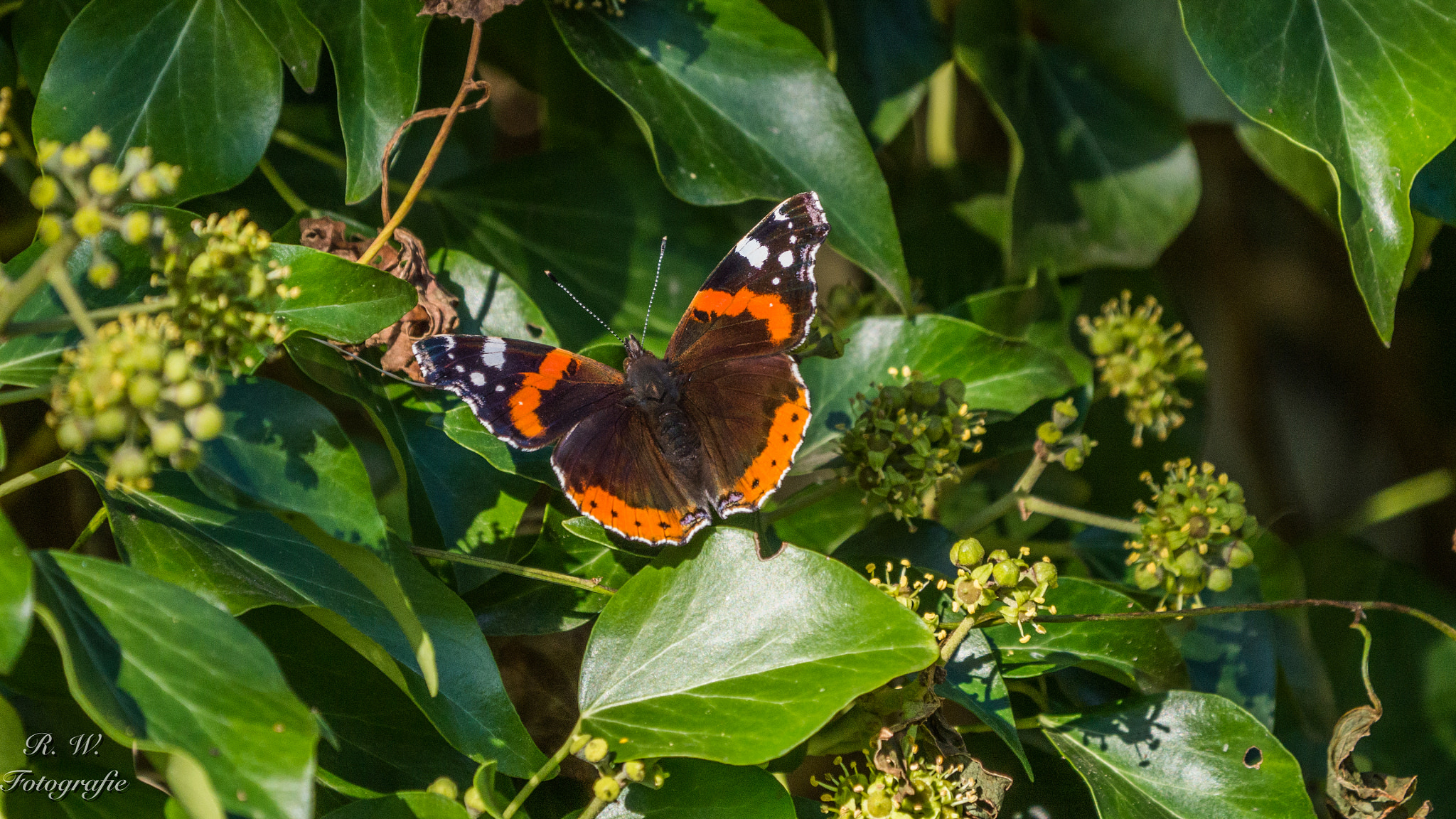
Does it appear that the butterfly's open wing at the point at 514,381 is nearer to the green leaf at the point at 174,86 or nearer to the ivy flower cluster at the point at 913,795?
the green leaf at the point at 174,86

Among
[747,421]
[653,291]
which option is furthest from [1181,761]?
[653,291]

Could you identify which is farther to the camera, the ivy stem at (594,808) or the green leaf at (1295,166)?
the green leaf at (1295,166)

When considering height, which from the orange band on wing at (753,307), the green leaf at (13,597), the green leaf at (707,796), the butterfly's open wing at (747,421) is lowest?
the green leaf at (707,796)

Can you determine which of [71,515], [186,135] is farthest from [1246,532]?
[71,515]

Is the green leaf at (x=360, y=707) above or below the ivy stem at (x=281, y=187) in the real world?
below

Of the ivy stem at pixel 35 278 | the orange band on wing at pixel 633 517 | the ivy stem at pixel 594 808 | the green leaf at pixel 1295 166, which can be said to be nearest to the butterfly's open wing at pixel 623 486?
the orange band on wing at pixel 633 517

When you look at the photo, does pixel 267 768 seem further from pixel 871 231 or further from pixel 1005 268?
pixel 1005 268

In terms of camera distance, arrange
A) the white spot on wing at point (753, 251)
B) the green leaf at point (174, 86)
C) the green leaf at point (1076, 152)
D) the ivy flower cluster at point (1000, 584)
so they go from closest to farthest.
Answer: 1. the ivy flower cluster at point (1000, 584)
2. the green leaf at point (174, 86)
3. the white spot on wing at point (753, 251)
4. the green leaf at point (1076, 152)
